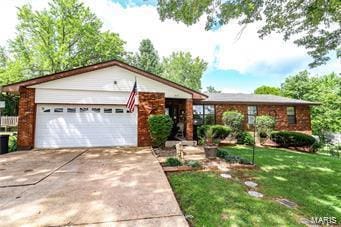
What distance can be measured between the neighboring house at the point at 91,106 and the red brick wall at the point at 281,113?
14.8 ft

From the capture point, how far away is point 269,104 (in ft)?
51.6

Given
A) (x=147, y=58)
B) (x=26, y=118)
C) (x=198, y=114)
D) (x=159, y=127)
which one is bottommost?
(x=159, y=127)

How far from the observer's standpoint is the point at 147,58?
3167cm

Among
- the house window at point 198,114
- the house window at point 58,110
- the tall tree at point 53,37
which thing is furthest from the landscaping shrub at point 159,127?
the tall tree at point 53,37

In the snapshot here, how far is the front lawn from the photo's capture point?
11.4 feet

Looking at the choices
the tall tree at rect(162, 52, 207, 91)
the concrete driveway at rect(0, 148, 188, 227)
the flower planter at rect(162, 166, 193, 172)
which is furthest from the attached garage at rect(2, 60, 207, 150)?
the tall tree at rect(162, 52, 207, 91)

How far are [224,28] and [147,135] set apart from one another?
6.31 m

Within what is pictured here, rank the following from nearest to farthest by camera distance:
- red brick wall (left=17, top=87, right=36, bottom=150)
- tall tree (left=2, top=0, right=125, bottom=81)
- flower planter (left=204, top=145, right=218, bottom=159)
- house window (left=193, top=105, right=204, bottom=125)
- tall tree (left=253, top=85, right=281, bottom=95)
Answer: flower planter (left=204, top=145, right=218, bottom=159)
red brick wall (left=17, top=87, right=36, bottom=150)
house window (left=193, top=105, right=204, bottom=125)
tall tree (left=2, top=0, right=125, bottom=81)
tall tree (left=253, top=85, right=281, bottom=95)

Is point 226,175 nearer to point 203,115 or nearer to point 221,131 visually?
point 221,131

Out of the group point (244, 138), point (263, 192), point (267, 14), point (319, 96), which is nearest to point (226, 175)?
point (263, 192)

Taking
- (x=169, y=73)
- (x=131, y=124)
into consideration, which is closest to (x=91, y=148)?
(x=131, y=124)

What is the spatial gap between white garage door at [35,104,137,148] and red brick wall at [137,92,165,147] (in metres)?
0.31

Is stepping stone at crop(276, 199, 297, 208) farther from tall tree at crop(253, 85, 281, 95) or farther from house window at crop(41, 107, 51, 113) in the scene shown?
tall tree at crop(253, 85, 281, 95)

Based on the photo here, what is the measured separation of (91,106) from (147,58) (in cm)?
2301
